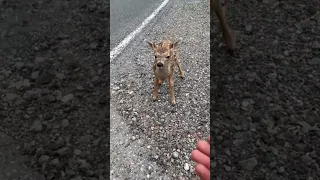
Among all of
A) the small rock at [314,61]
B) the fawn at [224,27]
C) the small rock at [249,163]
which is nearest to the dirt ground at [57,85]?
the small rock at [249,163]

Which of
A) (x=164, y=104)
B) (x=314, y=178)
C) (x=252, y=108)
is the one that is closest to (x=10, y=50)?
(x=164, y=104)

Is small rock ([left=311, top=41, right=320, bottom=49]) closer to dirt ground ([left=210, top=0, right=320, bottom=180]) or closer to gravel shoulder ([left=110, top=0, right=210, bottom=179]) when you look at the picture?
dirt ground ([left=210, top=0, right=320, bottom=180])

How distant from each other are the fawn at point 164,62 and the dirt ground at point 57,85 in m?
0.42

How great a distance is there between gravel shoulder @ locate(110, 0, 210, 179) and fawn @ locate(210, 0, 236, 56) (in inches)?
8.1

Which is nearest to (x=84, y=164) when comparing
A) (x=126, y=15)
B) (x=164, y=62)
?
(x=164, y=62)

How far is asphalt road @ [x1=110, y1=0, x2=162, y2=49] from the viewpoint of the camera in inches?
141

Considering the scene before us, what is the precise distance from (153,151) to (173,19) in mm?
1656

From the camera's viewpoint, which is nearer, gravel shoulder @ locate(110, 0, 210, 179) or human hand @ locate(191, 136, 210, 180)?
human hand @ locate(191, 136, 210, 180)

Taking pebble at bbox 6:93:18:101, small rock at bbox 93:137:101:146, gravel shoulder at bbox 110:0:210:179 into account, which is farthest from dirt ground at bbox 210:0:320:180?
pebble at bbox 6:93:18:101

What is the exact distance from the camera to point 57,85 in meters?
3.06

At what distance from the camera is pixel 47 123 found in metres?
2.78

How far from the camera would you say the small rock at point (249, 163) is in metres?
2.48

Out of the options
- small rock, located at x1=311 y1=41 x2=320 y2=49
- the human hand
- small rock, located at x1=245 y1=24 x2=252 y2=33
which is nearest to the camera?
the human hand

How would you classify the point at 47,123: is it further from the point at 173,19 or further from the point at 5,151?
the point at 173,19
